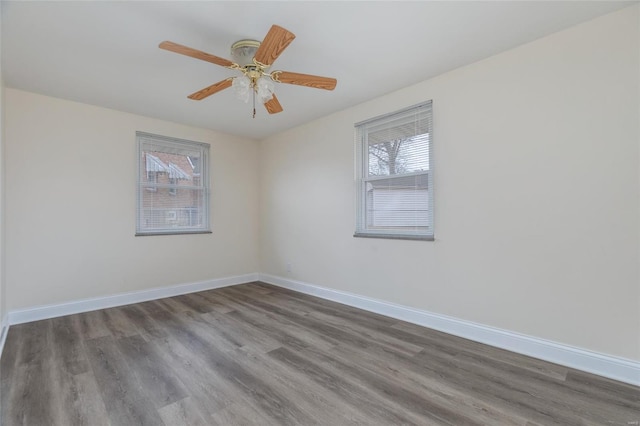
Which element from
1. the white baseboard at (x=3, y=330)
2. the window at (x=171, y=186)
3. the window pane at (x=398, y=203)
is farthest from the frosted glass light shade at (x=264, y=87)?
the white baseboard at (x=3, y=330)

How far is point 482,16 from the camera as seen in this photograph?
2068 millimetres

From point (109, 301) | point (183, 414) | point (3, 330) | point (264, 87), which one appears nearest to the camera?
point (183, 414)

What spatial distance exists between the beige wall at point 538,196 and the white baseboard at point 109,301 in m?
2.59

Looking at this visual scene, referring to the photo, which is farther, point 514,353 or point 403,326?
point 403,326

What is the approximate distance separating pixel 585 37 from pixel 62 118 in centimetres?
503

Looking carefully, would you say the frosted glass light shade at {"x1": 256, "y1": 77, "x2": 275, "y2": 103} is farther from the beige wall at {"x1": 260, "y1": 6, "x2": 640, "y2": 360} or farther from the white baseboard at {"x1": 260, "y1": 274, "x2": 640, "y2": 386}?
the white baseboard at {"x1": 260, "y1": 274, "x2": 640, "y2": 386}

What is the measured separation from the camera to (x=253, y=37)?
2252 mm

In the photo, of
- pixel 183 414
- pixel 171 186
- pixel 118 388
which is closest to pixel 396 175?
pixel 183 414

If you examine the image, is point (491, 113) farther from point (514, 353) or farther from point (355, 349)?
point (355, 349)

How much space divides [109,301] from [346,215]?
314cm

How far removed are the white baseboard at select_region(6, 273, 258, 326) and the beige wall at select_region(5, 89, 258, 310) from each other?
7cm

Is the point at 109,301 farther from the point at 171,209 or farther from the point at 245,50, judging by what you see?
the point at 245,50

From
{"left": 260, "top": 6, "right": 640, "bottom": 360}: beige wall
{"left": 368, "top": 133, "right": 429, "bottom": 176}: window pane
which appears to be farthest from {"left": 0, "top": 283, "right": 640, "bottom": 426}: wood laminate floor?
{"left": 368, "top": 133, "right": 429, "bottom": 176}: window pane

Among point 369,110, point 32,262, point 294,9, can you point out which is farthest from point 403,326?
point 32,262
